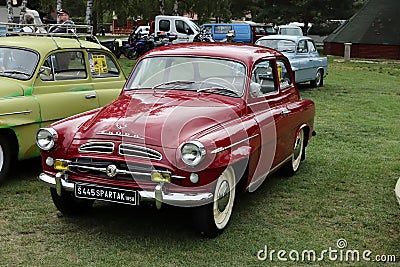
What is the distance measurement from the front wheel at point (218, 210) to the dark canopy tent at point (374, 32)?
2498 centimetres

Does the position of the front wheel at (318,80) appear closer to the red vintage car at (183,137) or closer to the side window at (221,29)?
the red vintage car at (183,137)

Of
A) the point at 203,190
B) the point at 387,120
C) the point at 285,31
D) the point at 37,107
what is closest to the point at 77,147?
the point at 203,190

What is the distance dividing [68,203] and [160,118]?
1.18 meters

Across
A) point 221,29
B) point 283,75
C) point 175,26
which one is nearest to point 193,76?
point 283,75

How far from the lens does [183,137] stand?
15.2 ft

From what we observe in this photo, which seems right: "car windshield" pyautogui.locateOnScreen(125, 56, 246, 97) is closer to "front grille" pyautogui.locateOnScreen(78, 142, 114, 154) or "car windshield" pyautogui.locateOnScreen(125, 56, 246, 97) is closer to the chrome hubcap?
the chrome hubcap

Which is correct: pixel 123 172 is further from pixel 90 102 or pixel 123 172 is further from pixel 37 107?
pixel 90 102

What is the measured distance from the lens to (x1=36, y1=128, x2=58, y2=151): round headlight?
4945mm

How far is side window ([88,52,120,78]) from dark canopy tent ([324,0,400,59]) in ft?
75.1

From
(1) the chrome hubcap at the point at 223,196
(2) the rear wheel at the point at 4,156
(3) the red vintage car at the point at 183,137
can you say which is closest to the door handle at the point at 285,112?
(3) the red vintage car at the point at 183,137

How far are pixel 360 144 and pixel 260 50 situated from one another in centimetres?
317

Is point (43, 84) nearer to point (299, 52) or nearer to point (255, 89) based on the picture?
point (255, 89)

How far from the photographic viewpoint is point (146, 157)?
4.51 metres

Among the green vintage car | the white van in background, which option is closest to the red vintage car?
the green vintage car
